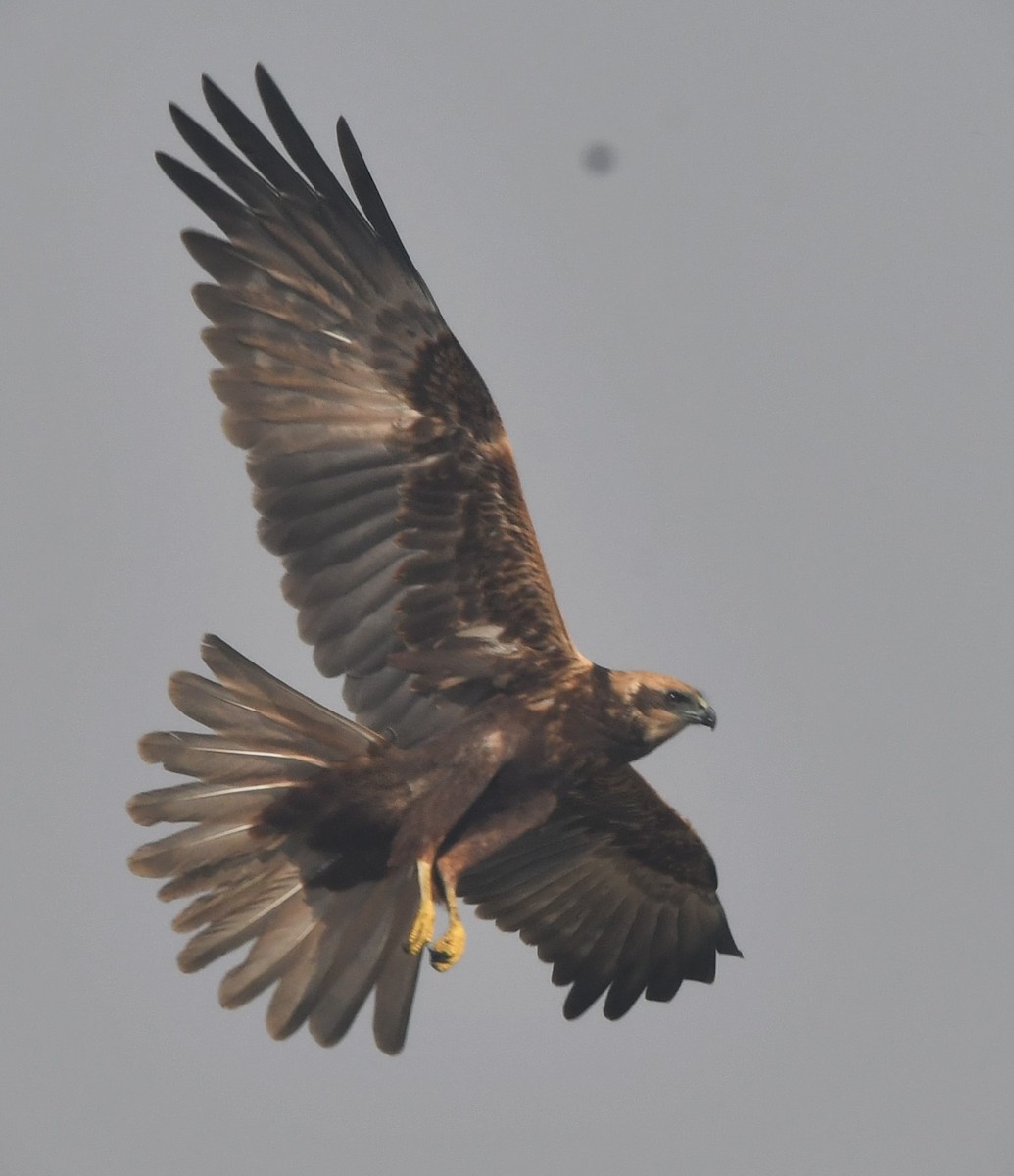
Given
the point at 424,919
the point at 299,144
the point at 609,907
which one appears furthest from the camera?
the point at 609,907

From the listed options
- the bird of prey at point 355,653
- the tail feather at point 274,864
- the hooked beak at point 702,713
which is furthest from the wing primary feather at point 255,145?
the hooked beak at point 702,713

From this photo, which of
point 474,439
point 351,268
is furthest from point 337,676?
point 351,268

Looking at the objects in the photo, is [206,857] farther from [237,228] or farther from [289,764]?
[237,228]

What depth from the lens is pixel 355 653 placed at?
10.9 m

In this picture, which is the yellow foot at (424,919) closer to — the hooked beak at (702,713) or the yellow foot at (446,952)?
the yellow foot at (446,952)

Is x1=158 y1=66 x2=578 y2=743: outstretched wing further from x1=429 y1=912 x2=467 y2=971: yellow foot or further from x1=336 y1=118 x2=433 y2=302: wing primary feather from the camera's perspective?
x1=429 y1=912 x2=467 y2=971: yellow foot

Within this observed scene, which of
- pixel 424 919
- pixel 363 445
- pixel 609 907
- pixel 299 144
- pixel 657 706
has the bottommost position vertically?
pixel 609 907

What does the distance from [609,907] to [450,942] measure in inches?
70.6

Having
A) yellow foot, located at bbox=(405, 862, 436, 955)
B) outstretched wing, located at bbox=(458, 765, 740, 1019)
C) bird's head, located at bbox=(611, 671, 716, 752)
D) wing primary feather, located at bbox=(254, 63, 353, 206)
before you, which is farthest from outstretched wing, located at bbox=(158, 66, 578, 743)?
outstretched wing, located at bbox=(458, 765, 740, 1019)

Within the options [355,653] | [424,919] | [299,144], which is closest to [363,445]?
[355,653]

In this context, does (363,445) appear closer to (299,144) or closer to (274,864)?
(299,144)

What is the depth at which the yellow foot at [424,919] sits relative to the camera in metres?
10.3

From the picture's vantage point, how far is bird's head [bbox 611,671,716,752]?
10.6 meters

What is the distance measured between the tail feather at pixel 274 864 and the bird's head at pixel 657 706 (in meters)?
1.22
